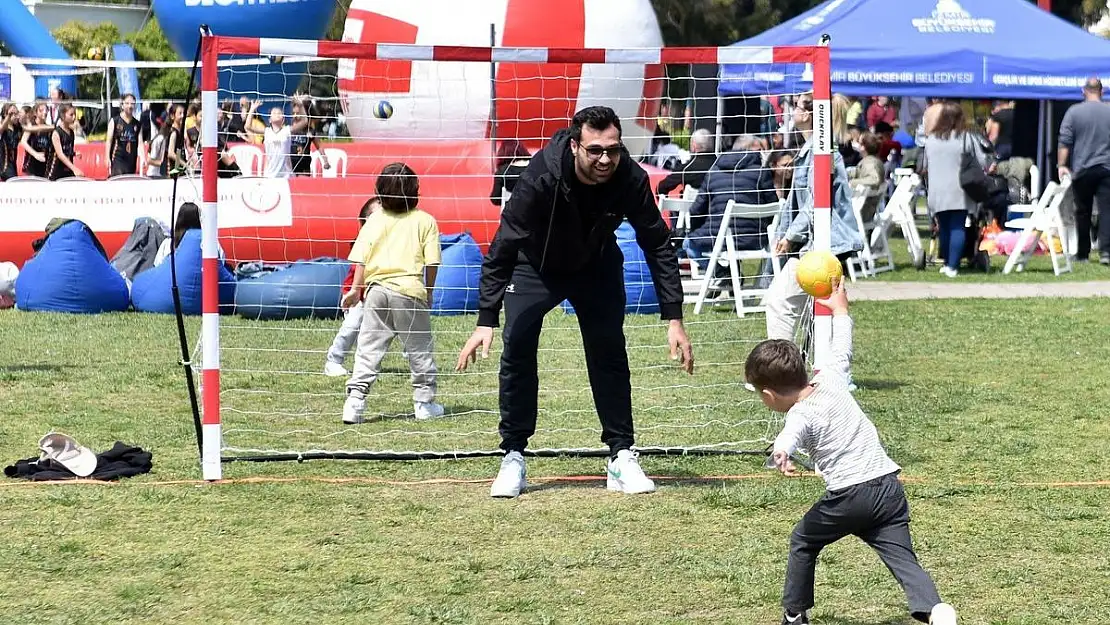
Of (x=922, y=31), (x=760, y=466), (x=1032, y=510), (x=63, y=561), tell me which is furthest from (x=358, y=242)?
(x=922, y=31)

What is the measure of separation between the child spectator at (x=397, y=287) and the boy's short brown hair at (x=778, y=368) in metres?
4.36

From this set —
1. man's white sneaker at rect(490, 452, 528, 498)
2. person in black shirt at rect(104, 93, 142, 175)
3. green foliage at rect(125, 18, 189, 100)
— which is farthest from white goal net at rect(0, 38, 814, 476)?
green foliage at rect(125, 18, 189, 100)

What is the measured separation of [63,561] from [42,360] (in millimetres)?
5569

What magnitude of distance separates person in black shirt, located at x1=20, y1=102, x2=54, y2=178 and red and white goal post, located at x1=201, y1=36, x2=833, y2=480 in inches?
260

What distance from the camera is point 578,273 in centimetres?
670

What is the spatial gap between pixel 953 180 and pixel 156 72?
1226 inches

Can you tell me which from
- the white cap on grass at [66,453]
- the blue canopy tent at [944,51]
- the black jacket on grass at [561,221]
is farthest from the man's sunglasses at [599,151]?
the blue canopy tent at [944,51]

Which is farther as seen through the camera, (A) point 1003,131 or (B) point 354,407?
(A) point 1003,131

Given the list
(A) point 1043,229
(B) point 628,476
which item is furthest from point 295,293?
(A) point 1043,229

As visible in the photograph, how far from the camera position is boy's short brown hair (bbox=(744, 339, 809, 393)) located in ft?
15.1

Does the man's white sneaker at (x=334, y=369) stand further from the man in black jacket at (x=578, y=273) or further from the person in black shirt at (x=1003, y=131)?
the person in black shirt at (x=1003, y=131)

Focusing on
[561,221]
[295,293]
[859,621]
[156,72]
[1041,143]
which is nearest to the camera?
[859,621]

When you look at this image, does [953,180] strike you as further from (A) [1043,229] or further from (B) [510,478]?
(B) [510,478]

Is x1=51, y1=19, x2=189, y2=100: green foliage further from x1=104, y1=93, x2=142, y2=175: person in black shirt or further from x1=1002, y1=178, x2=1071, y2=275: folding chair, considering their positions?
x1=1002, y1=178, x2=1071, y2=275: folding chair
